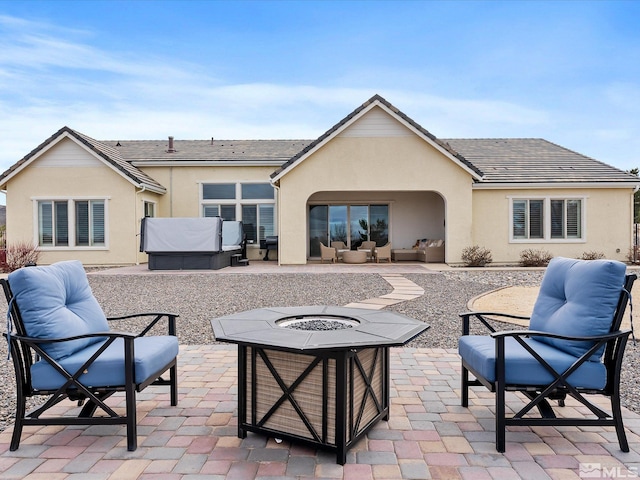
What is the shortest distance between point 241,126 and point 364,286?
143 feet

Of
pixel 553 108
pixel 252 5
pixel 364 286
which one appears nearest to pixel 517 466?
pixel 364 286

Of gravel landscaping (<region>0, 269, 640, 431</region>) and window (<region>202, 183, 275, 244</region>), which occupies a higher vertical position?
window (<region>202, 183, 275, 244</region>)

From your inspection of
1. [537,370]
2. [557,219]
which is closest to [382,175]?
[557,219]

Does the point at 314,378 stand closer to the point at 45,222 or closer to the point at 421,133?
the point at 421,133

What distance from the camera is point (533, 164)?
17.5m

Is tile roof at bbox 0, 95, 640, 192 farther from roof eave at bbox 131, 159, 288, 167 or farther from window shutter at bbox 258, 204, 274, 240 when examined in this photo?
window shutter at bbox 258, 204, 274, 240

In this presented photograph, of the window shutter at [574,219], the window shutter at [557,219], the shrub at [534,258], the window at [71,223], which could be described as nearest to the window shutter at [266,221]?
the window at [71,223]

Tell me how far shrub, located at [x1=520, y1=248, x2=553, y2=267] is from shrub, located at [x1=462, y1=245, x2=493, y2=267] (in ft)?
4.44

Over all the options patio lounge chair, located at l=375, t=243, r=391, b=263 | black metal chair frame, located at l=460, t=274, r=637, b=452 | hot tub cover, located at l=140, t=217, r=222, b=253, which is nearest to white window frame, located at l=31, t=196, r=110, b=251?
hot tub cover, located at l=140, t=217, r=222, b=253

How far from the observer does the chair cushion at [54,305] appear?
2.85 meters

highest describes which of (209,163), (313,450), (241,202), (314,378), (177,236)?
(209,163)

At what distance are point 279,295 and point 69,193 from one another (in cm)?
1110

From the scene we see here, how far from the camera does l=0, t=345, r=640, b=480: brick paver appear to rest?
2527 mm

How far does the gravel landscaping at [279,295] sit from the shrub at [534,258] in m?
2.16
